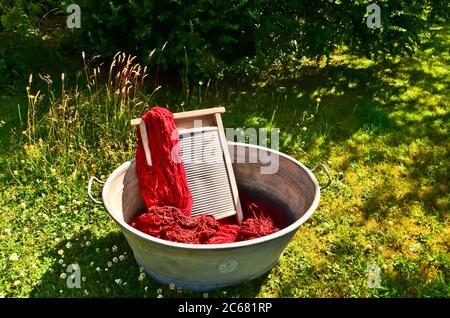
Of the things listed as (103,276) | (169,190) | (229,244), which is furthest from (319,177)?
(103,276)

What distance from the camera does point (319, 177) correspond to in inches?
200

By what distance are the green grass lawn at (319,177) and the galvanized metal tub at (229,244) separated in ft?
0.89

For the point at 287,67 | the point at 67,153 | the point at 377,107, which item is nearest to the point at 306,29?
the point at 287,67

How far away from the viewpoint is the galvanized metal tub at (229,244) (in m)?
3.19

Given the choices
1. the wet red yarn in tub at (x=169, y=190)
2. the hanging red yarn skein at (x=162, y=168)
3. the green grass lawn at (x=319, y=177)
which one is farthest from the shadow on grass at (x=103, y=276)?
the hanging red yarn skein at (x=162, y=168)

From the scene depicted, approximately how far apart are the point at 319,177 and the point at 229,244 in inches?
89.4

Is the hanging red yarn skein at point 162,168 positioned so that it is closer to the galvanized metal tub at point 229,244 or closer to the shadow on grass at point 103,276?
the galvanized metal tub at point 229,244

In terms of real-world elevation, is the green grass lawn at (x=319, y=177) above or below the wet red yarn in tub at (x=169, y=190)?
below

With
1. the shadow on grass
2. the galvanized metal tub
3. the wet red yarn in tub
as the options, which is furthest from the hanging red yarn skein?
the shadow on grass

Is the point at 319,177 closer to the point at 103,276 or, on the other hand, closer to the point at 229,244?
the point at 229,244

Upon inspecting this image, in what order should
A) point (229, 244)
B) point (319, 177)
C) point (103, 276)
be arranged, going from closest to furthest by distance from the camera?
1. point (229, 244)
2. point (103, 276)
3. point (319, 177)

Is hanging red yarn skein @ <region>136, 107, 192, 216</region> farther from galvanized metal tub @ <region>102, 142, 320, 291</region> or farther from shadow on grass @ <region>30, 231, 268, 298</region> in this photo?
shadow on grass @ <region>30, 231, 268, 298</region>
